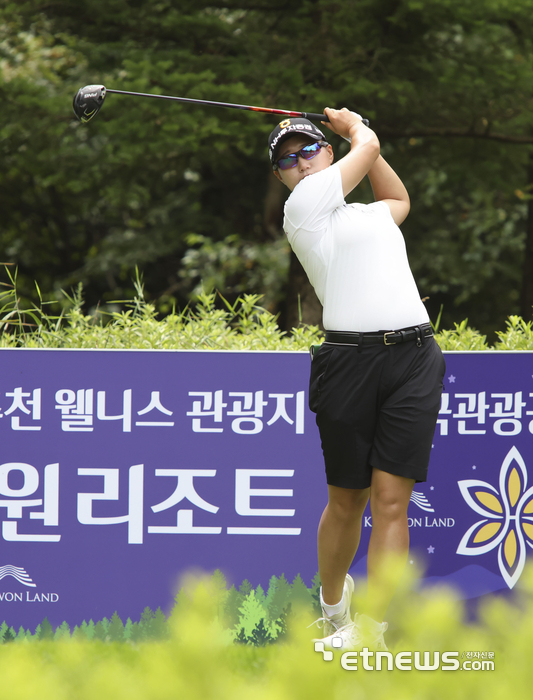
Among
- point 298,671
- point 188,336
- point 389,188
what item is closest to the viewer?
point 298,671

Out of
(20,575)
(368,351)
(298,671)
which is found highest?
(298,671)

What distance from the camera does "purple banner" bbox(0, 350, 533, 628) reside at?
2986 mm

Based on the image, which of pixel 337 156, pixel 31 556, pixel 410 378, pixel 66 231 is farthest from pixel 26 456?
pixel 66 231

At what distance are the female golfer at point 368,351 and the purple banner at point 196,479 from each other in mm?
526

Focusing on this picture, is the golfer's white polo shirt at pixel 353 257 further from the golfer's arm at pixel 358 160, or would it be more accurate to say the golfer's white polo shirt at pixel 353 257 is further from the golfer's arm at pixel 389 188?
the golfer's arm at pixel 389 188

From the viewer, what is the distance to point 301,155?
102 inches

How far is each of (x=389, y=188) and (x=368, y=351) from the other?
0.69 metres

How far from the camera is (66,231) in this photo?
15.0m

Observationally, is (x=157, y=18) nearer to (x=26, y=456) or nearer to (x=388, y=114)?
(x=388, y=114)

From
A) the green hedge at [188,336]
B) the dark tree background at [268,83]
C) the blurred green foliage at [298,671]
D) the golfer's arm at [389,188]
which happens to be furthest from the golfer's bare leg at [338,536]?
the dark tree background at [268,83]

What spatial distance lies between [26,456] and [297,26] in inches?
219

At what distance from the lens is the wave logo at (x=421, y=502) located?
300 cm

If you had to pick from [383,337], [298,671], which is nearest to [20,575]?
[383,337]

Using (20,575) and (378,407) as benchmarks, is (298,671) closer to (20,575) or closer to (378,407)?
(378,407)
